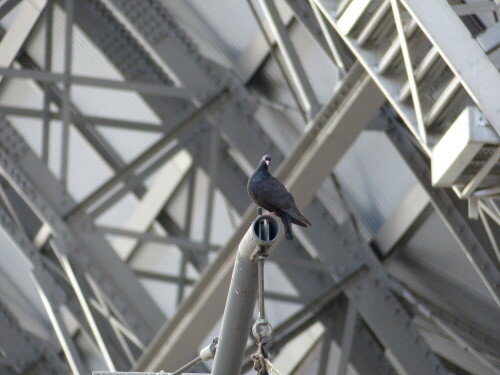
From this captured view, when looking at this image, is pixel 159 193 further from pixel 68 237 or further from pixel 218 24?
pixel 68 237

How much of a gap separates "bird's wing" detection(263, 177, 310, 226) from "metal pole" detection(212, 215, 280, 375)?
561mm

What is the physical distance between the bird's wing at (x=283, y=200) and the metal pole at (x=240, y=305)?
56cm

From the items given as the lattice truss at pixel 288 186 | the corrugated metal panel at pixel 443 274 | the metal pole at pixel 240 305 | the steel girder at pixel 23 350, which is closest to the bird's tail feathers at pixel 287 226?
the metal pole at pixel 240 305

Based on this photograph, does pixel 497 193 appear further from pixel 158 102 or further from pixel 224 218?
pixel 224 218

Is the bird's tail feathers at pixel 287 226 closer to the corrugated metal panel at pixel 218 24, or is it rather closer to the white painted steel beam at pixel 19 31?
the corrugated metal panel at pixel 218 24

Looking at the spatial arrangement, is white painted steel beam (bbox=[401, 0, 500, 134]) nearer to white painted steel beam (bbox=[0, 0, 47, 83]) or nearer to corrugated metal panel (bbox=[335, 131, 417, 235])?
corrugated metal panel (bbox=[335, 131, 417, 235])

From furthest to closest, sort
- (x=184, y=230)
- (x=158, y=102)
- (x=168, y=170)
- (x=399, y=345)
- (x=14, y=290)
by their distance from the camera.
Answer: (x=14, y=290)
(x=168, y=170)
(x=184, y=230)
(x=158, y=102)
(x=399, y=345)

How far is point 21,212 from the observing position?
17.2 m

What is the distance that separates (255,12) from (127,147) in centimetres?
429

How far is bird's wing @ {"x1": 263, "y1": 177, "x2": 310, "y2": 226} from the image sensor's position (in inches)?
275

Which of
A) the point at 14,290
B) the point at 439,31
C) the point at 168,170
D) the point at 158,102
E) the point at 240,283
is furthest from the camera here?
the point at 14,290

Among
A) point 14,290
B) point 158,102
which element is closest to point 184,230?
point 158,102

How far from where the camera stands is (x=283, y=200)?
7023 millimetres

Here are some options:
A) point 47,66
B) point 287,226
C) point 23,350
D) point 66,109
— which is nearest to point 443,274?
point 66,109
